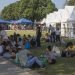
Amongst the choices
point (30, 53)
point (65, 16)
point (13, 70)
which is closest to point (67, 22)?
point (65, 16)

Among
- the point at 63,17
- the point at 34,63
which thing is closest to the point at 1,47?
the point at 34,63

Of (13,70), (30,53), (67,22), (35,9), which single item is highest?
(35,9)

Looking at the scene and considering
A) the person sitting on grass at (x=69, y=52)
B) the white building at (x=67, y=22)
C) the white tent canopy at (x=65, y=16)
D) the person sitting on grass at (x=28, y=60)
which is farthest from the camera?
the white tent canopy at (x=65, y=16)

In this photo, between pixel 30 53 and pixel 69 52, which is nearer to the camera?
pixel 30 53

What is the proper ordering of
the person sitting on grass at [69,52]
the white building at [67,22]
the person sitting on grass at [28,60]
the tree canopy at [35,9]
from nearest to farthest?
the person sitting on grass at [28,60], the person sitting on grass at [69,52], the white building at [67,22], the tree canopy at [35,9]

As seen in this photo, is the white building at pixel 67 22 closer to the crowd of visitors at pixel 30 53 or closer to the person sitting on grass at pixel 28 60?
the crowd of visitors at pixel 30 53

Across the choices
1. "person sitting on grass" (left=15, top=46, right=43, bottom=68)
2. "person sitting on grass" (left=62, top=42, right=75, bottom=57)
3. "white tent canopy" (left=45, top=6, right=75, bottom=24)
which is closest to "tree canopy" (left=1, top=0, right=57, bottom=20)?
"white tent canopy" (left=45, top=6, right=75, bottom=24)

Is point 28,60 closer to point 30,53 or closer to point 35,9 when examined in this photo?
point 30,53

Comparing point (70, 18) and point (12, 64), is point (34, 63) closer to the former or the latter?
point (12, 64)

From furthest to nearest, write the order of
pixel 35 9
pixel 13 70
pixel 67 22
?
1. pixel 35 9
2. pixel 67 22
3. pixel 13 70

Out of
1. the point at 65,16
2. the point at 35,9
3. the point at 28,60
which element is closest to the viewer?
the point at 28,60

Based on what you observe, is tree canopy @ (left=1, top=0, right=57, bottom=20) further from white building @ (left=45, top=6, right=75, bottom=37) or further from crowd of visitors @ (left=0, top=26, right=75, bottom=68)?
crowd of visitors @ (left=0, top=26, right=75, bottom=68)

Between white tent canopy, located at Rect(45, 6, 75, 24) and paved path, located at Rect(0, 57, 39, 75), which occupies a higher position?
white tent canopy, located at Rect(45, 6, 75, 24)

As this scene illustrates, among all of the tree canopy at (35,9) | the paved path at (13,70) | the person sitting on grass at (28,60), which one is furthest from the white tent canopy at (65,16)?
the tree canopy at (35,9)
